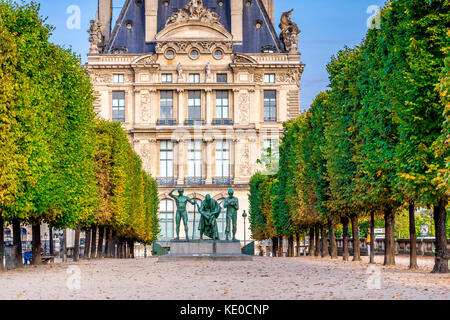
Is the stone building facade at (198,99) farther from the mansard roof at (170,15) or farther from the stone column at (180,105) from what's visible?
the mansard roof at (170,15)

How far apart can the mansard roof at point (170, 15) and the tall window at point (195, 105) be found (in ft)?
23.8

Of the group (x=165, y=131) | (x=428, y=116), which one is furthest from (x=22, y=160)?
(x=165, y=131)

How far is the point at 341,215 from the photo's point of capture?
38719mm

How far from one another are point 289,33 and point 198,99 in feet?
→ 46.5

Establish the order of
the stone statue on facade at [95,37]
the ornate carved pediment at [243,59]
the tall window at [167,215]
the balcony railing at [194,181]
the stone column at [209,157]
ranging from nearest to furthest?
the tall window at [167,215]
the ornate carved pediment at [243,59]
the balcony railing at [194,181]
the stone column at [209,157]
the stone statue on facade at [95,37]

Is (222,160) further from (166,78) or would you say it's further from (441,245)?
(441,245)

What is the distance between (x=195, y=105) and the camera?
91.2 meters

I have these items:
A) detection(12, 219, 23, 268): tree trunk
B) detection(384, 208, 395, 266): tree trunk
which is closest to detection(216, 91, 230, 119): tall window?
detection(384, 208, 395, 266): tree trunk

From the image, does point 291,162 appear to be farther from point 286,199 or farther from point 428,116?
point 428,116

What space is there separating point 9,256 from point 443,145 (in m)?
17.2

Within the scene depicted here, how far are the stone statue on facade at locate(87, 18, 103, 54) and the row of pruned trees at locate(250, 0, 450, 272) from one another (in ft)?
170

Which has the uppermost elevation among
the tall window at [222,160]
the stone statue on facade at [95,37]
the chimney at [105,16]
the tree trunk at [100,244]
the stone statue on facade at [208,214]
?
the chimney at [105,16]

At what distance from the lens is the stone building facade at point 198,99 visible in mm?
89562

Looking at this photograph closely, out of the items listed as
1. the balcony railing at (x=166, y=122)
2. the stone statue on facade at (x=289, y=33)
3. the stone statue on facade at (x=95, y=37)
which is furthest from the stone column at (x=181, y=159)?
the stone statue on facade at (x=289, y=33)
